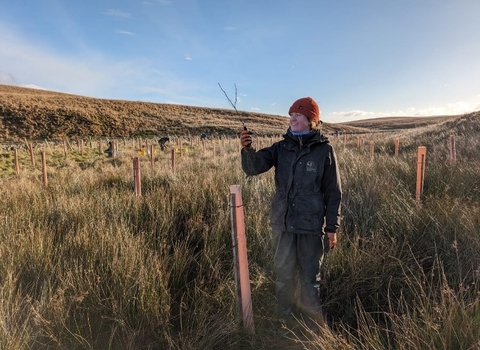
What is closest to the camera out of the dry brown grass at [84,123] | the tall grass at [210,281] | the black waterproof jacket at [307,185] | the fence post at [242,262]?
the tall grass at [210,281]

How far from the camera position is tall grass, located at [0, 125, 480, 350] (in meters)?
2.09

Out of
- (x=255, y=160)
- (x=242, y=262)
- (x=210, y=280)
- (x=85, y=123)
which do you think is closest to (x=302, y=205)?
(x=255, y=160)

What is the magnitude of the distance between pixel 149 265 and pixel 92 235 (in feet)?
3.22

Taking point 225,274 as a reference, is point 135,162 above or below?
above

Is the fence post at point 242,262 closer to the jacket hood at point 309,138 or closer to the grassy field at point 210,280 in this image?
the grassy field at point 210,280

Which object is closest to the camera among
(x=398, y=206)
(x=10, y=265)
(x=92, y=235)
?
(x=10, y=265)

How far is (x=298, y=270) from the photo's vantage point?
8.77 feet

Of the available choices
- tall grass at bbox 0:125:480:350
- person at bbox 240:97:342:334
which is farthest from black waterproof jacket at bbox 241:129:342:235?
tall grass at bbox 0:125:480:350

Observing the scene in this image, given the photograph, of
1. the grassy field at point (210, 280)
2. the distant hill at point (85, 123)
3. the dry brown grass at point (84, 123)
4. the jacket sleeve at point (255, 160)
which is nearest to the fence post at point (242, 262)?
the grassy field at point (210, 280)

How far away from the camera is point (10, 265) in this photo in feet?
8.92

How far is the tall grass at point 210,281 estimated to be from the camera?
6.87ft

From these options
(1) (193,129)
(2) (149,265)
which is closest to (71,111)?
(1) (193,129)

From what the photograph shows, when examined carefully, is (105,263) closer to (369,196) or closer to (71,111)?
(369,196)

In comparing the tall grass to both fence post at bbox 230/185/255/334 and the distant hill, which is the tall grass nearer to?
fence post at bbox 230/185/255/334
